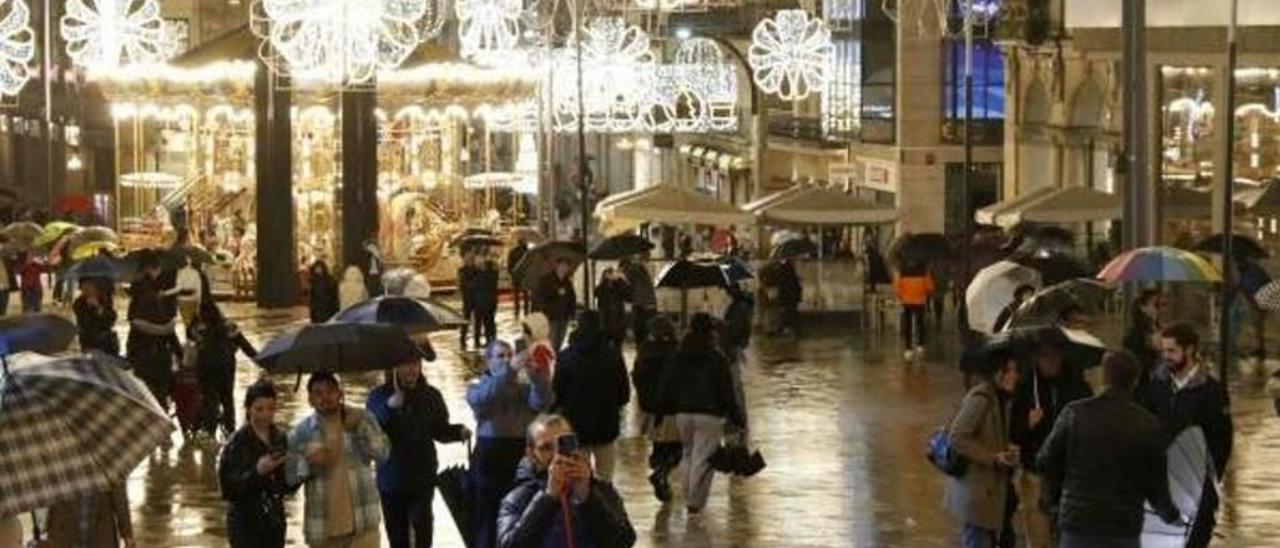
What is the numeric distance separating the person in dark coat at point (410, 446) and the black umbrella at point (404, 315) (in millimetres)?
3385

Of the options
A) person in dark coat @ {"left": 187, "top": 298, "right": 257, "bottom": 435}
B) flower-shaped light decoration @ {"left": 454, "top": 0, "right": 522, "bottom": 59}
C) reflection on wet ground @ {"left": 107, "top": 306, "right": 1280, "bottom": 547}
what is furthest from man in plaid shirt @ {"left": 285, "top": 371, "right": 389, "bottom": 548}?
flower-shaped light decoration @ {"left": 454, "top": 0, "right": 522, "bottom": 59}

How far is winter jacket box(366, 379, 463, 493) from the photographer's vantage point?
15703 mm

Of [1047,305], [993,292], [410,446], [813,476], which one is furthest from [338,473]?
[993,292]

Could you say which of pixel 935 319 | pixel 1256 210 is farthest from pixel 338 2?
pixel 1256 210

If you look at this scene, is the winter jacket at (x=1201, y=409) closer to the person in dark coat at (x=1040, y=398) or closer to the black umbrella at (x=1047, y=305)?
the person in dark coat at (x=1040, y=398)

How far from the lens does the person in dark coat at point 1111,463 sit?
13.0 metres

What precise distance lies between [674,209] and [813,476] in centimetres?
2093

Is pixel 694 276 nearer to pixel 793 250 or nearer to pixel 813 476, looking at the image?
pixel 813 476

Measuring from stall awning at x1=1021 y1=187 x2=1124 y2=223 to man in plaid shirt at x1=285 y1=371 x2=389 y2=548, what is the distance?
26954 millimetres

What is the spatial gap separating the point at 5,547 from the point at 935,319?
29.1 meters

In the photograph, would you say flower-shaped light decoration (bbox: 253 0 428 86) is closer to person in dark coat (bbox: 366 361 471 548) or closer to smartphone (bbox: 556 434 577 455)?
person in dark coat (bbox: 366 361 471 548)

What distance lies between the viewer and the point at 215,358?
24516 millimetres

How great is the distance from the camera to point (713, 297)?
36.7 meters

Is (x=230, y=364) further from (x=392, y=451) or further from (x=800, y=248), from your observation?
(x=800, y=248)
